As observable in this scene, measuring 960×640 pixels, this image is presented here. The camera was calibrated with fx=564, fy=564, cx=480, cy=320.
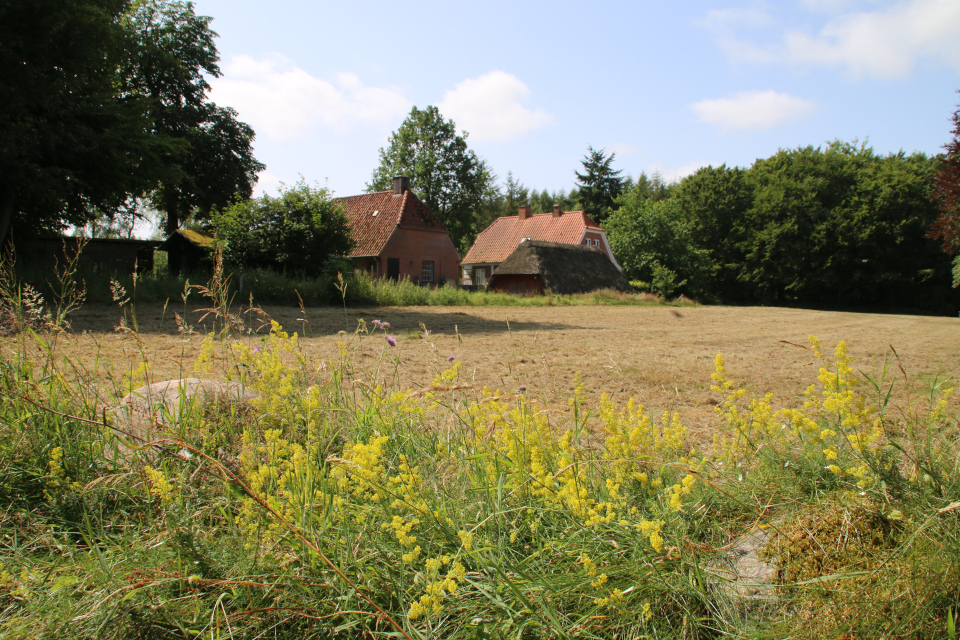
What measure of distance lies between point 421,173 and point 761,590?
56.0 m

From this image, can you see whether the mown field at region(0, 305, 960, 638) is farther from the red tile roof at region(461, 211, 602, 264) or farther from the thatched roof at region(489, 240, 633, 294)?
the red tile roof at region(461, 211, 602, 264)

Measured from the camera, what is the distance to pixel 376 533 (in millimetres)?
2125

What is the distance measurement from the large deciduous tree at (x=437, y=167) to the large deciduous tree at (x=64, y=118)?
1587 inches

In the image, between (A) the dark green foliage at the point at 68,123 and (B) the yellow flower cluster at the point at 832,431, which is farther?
(A) the dark green foliage at the point at 68,123

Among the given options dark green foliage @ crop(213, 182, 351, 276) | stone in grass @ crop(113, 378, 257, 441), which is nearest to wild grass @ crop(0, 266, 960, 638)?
stone in grass @ crop(113, 378, 257, 441)

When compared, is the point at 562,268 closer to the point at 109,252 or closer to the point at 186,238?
the point at 186,238

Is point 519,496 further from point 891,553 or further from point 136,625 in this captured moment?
point 136,625

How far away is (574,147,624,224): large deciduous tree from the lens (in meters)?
59.6

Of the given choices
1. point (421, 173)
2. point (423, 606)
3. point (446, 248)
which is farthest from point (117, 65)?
point (421, 173)

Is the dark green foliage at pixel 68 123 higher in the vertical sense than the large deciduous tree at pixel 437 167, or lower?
lower

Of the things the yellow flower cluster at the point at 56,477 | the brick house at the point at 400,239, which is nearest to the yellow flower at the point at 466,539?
the yellow flower cluster at the point at 56,477

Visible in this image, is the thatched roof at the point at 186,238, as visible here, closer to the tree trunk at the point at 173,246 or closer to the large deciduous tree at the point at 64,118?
the tree trunk at the point at 173,246

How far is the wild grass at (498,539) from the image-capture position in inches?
69.4

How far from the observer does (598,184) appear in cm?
6000
